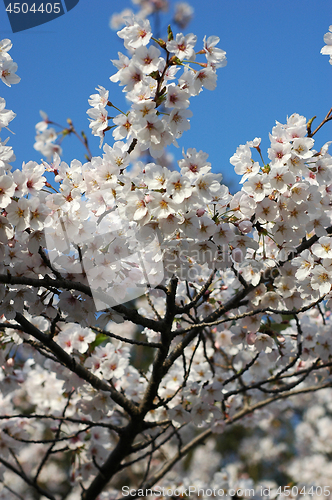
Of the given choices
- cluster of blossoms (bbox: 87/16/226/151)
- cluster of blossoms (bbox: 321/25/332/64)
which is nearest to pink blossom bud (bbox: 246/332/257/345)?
cluster of blossoms (bbox: 87/16/226/151)

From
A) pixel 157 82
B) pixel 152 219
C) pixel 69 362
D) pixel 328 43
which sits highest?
pixel 328 43

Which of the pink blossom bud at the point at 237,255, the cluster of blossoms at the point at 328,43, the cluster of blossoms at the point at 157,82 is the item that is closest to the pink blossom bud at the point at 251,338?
the pink blossom bud at the point at 237,255

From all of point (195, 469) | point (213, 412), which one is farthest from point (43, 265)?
point (195, 469)

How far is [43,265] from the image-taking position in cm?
176

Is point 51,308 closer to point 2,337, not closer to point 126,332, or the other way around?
point 2,337

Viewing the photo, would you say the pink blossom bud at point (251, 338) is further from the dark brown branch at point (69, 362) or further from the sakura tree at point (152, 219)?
the dark brown branch at point (69, 362)

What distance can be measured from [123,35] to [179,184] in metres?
0.64

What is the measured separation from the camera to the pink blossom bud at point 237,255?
1.86m

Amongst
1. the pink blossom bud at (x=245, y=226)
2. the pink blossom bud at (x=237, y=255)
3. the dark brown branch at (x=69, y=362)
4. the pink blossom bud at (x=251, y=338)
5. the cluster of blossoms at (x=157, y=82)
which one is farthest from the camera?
the pink blossom bud at (x=251, y=338)

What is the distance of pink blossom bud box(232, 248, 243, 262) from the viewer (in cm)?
186

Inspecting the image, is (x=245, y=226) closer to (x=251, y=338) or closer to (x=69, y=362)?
(x=251, y=338)

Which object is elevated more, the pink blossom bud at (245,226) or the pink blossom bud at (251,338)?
the pink blossom bud at (245,226)

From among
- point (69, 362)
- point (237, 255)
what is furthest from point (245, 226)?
point (69, 362)

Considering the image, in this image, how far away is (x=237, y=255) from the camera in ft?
6.18
